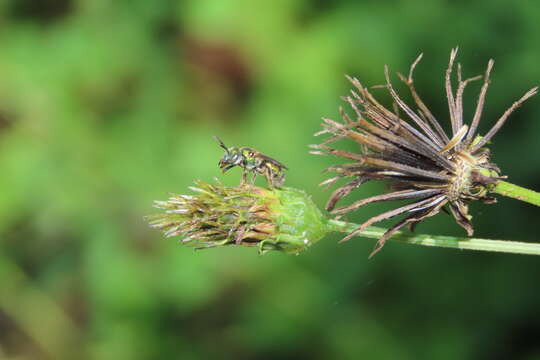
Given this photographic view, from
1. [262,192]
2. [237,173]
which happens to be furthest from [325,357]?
[262,192]

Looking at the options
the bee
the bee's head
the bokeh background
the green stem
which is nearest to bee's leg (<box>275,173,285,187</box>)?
the bee

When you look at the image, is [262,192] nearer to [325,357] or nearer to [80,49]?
[325,357]

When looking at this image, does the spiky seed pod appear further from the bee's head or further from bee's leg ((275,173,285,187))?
the bee's head

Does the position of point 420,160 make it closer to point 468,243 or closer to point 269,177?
point 468,243

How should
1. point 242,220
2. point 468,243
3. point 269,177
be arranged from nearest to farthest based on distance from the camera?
point 468,243 → point 242,220 → point 269,177

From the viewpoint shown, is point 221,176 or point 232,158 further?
point 221,176

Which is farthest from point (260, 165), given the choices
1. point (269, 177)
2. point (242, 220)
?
point (242, 220)
